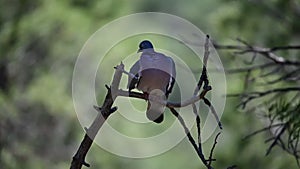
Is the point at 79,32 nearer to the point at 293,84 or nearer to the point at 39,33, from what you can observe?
the point at 39,33

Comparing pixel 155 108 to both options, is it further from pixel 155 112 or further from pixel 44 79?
pixel 44 79

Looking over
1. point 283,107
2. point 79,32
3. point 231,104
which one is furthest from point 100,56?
point 283,107

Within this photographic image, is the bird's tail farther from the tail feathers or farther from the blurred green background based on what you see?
the blurred green background

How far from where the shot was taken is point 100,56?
417 centimetres

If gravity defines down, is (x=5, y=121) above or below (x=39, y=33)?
below

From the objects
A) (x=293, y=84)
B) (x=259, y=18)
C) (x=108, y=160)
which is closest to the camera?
(x=293, y=84)

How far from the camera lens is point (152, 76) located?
1.18 metres

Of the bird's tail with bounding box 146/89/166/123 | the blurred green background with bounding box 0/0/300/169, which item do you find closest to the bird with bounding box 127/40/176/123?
the bird's tail with bounding box 146/89/166/123

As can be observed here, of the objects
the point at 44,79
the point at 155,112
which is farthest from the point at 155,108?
the point at 44,79

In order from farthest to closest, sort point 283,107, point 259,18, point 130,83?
1. point 259,18
2. point 283,107
3. point 130,83

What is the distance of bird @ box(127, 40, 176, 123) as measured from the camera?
1178 mm

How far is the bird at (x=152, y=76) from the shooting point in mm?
1178

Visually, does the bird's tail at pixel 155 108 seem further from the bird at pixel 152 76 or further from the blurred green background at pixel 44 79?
the blurred green background at pixel 44 79

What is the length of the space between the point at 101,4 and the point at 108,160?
1.00 m
